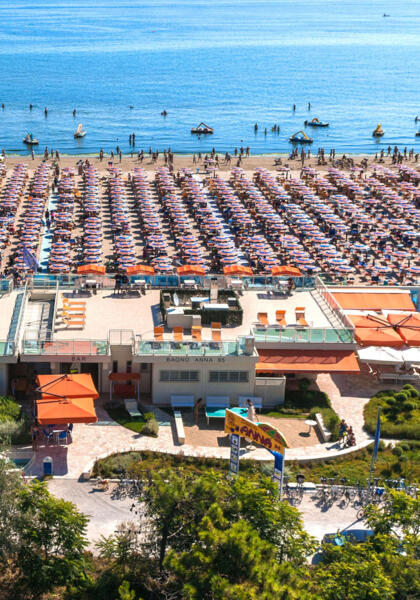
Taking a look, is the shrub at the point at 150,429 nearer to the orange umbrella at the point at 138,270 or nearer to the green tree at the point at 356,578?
the green tree at the point at 356,578

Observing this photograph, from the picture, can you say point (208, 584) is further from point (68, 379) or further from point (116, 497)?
point (68, 379)

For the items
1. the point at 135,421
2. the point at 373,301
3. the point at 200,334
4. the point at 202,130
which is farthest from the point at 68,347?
the point at 202,130

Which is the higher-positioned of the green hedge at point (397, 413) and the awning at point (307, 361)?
the awning at point (307, 361)

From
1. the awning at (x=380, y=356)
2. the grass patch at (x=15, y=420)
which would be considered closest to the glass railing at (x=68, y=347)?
the grass patch at (x=15, y=420)

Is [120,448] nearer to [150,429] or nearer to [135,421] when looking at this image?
[150,429]

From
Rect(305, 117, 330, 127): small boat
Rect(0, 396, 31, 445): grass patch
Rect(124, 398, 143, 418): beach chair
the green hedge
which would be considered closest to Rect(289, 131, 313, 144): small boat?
Rect(305, 117, 330, 127): small boat

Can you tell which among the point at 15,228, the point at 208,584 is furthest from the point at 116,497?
the point at 15,228
